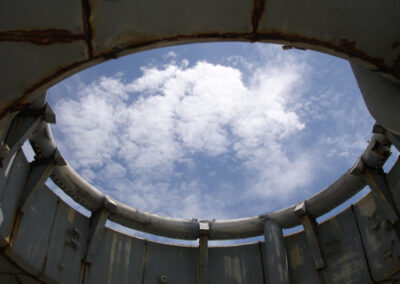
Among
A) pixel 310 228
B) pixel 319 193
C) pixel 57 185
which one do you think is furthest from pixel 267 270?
pixel 57 185

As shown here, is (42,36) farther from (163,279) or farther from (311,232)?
(311,232)

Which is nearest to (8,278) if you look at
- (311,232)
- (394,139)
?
(311,232)

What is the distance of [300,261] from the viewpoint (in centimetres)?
1041

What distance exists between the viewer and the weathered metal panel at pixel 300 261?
998cm

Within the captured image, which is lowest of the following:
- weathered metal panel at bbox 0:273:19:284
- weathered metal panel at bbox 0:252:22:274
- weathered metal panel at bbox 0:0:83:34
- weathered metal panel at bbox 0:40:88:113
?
weathered metal panel at bbox 0:273:19:284

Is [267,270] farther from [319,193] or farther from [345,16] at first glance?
[345,16]

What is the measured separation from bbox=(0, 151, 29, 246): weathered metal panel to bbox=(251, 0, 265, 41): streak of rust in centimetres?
564

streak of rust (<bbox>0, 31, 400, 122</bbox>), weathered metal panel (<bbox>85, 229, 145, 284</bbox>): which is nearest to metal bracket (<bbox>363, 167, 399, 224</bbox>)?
streak of rust (<bbox>0, 31, 400, 122</bbox>)

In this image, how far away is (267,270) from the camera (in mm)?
10719

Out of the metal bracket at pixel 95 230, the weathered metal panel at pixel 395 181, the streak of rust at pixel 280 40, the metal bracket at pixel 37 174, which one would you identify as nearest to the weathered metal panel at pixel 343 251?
the weathered metal panel at pixel 395 181

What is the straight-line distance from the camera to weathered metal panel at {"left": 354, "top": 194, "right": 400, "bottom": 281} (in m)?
8.27

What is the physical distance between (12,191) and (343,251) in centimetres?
791

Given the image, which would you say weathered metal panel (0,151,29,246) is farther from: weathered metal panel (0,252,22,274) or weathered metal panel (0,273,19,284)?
weathered metal panel (0,273,19,284)

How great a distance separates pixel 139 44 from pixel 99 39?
38 centimetres
